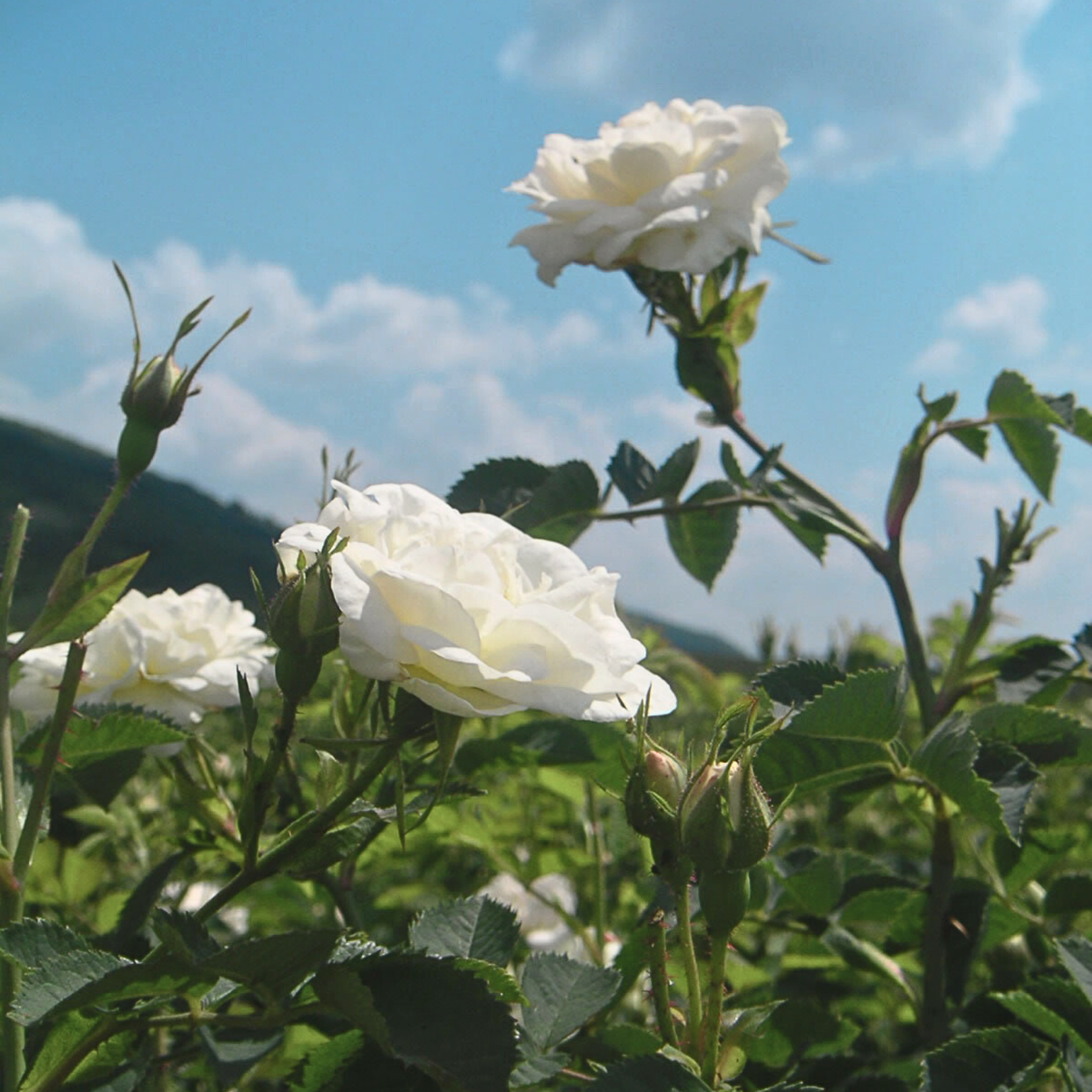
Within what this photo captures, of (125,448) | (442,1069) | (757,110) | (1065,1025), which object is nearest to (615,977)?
(442,1069)

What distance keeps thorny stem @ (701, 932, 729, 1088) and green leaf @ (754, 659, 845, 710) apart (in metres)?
0.36

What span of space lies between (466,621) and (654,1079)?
254 mm

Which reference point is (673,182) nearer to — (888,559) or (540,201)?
(540,201)

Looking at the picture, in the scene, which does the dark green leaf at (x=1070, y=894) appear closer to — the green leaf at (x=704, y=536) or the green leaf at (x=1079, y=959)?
the green leaf at (x=1079, y=959)

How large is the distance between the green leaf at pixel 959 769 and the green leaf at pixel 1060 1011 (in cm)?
14

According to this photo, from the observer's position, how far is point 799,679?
958 mm

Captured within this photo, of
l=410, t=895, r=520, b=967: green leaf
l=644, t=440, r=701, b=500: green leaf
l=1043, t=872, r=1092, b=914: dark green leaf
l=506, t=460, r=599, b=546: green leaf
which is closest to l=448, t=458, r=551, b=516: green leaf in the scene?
l=506, t=460, r=599, b=546: green leaf

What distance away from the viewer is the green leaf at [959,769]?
32.6 inches

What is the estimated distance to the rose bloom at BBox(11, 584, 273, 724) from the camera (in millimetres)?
1027

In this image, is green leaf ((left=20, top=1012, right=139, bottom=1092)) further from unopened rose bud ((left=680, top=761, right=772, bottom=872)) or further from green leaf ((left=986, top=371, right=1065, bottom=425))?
green leaf ((left=986, top=371, right=1065, bottom=425))

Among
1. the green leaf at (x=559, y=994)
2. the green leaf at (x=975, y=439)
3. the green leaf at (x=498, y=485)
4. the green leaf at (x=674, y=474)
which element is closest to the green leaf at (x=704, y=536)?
the green leaf at (x=674, y=474)

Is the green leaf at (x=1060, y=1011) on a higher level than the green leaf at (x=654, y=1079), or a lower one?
higher

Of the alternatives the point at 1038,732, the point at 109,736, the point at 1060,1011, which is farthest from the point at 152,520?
the point at 1060,1011

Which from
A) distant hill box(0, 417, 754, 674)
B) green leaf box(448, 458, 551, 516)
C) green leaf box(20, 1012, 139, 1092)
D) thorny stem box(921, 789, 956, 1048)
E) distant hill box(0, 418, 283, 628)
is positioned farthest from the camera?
distant hill box(0, 418, 283, 628)
